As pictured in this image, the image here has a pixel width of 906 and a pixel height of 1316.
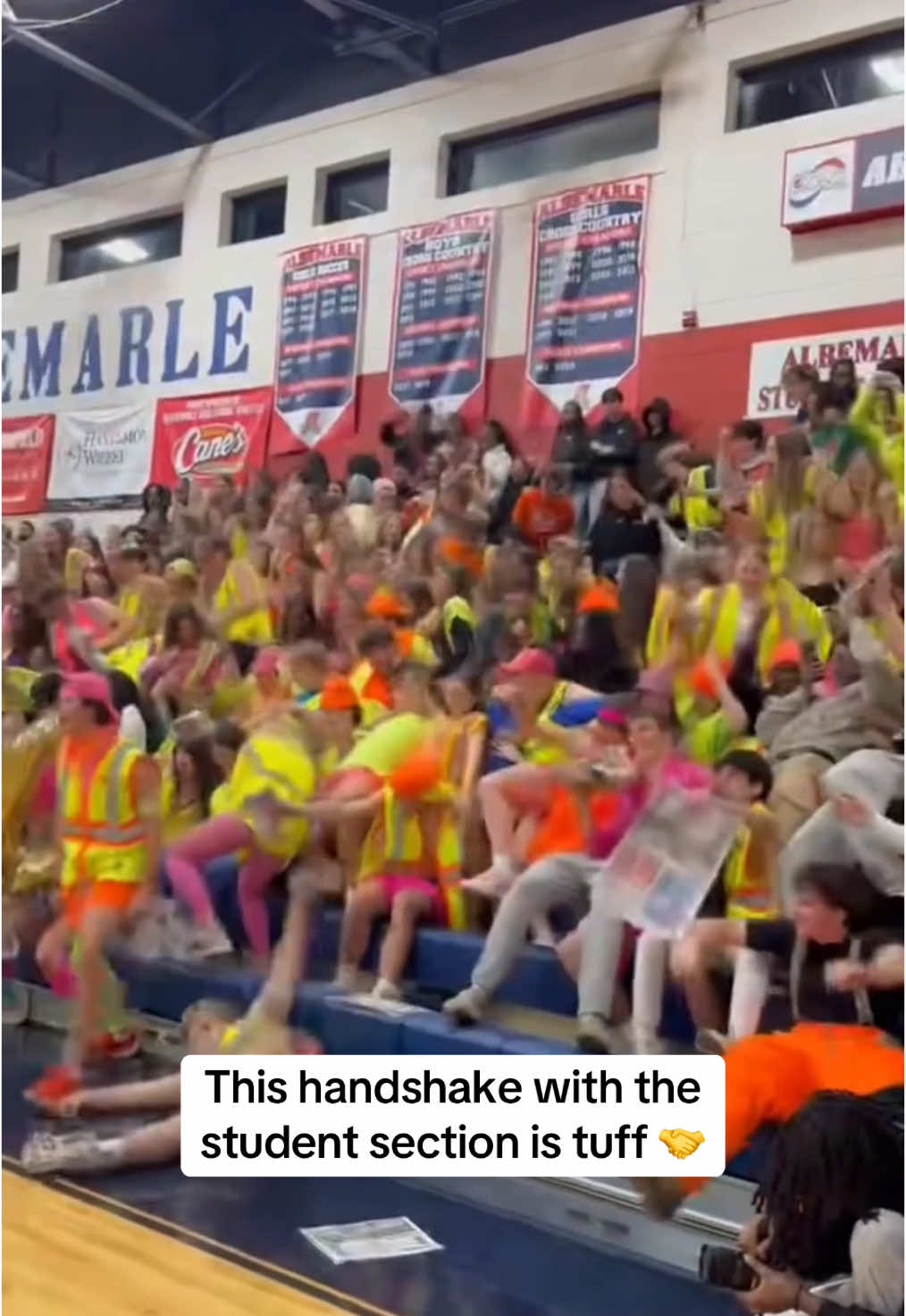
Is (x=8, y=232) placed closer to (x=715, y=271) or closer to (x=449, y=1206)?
(x=715, y=271)

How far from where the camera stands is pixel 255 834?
2.15 metres

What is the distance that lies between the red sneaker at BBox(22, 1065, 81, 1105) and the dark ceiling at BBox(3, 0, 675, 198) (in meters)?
1.31

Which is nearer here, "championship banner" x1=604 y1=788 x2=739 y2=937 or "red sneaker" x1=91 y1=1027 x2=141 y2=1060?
"championship banner" x1=604 y1=788 x2=739 y2=937

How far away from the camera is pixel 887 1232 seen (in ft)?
4.89

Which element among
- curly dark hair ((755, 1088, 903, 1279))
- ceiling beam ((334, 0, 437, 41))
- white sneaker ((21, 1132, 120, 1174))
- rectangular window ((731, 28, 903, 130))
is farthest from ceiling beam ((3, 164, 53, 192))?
curly dark hair ((755, 1088, 903, 1279))

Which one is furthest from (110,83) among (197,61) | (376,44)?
(376,44)

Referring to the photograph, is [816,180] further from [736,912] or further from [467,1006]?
[467,1006]

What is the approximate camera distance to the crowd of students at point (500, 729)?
1.65 metres

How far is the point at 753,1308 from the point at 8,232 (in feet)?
5.78

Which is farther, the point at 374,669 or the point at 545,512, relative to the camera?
the point at 374,669

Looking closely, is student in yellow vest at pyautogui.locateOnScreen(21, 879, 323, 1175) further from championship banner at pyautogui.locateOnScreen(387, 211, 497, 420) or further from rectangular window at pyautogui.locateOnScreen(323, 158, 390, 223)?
rectangular window at pyautogui.locateOnScreen(323, 158, 390, 223)
